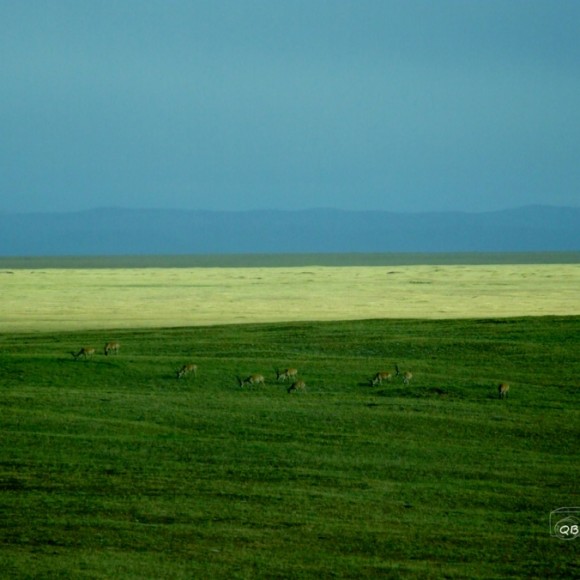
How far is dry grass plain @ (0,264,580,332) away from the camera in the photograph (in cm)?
3578

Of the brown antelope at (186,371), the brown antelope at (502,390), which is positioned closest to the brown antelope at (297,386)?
the brown antelope at (186,371)

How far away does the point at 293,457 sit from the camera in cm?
1305

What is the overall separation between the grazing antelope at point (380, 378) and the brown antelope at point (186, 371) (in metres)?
2.98

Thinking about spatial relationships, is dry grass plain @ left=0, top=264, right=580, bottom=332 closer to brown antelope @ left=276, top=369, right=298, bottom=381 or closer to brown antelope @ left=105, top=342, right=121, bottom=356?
brown antelope @ left=105, top=342, right=121, bottom=356

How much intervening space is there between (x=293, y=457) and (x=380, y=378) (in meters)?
5.25

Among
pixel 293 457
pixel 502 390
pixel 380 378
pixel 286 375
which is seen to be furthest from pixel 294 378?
pixel 293 457

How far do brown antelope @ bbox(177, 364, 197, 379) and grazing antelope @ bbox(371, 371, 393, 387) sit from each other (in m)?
2.98

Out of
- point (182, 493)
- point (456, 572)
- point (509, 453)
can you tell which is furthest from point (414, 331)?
point (456, 572)

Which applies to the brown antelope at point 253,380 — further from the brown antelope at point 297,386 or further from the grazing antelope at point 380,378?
the grazing antelope at point 380,378

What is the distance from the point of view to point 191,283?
232ft

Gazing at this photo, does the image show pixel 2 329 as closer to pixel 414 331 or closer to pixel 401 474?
pixel 414 331

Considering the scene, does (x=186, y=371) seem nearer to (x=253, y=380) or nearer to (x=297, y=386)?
(x=253, y=380)

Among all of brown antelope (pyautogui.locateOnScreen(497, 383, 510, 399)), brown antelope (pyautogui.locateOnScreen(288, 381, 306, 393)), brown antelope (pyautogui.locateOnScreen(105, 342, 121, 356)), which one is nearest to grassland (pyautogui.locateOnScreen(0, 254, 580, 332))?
brown antelope (pyautogui.locateOnScreen(105, 342, 121, 356))

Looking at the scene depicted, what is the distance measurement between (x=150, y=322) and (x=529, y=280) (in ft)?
135
